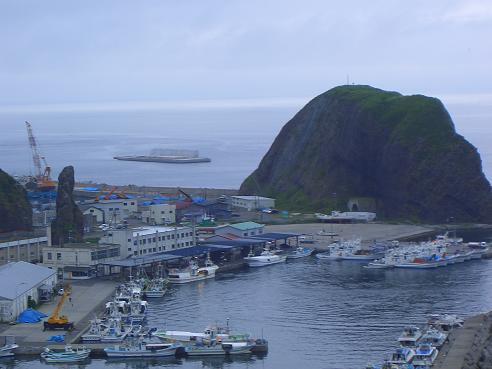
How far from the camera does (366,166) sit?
40812 millimetres

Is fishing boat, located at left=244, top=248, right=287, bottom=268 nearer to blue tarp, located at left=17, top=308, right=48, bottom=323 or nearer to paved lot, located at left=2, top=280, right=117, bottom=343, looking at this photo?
paved lot, located at left=2, top=280, right=117, bottom=343

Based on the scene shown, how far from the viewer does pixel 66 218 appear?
28.6m

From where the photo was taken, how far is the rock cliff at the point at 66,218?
2842 centimetres

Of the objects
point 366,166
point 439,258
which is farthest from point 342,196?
point 439,258

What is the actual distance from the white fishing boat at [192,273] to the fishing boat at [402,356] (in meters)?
9.29

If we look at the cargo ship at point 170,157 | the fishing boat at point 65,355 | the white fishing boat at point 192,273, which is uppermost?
the cargo ship at point 170,157

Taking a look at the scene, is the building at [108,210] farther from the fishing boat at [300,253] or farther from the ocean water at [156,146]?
the ocean water at [156,146]

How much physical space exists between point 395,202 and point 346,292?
15678mm

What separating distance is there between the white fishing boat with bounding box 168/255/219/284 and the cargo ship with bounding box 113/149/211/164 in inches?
1971

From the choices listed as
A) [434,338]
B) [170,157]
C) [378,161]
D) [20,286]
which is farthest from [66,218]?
[170,157]

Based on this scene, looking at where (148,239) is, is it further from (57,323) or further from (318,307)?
(57,323)

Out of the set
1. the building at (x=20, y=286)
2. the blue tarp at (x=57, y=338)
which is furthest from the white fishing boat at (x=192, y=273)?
Answer: the blue tarp at (x=57, y=338)

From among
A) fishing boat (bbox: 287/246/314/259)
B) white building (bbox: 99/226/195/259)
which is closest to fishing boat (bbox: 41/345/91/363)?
white building (bbox: 99/226/195/259)

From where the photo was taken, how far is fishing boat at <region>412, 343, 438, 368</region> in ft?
53.0
